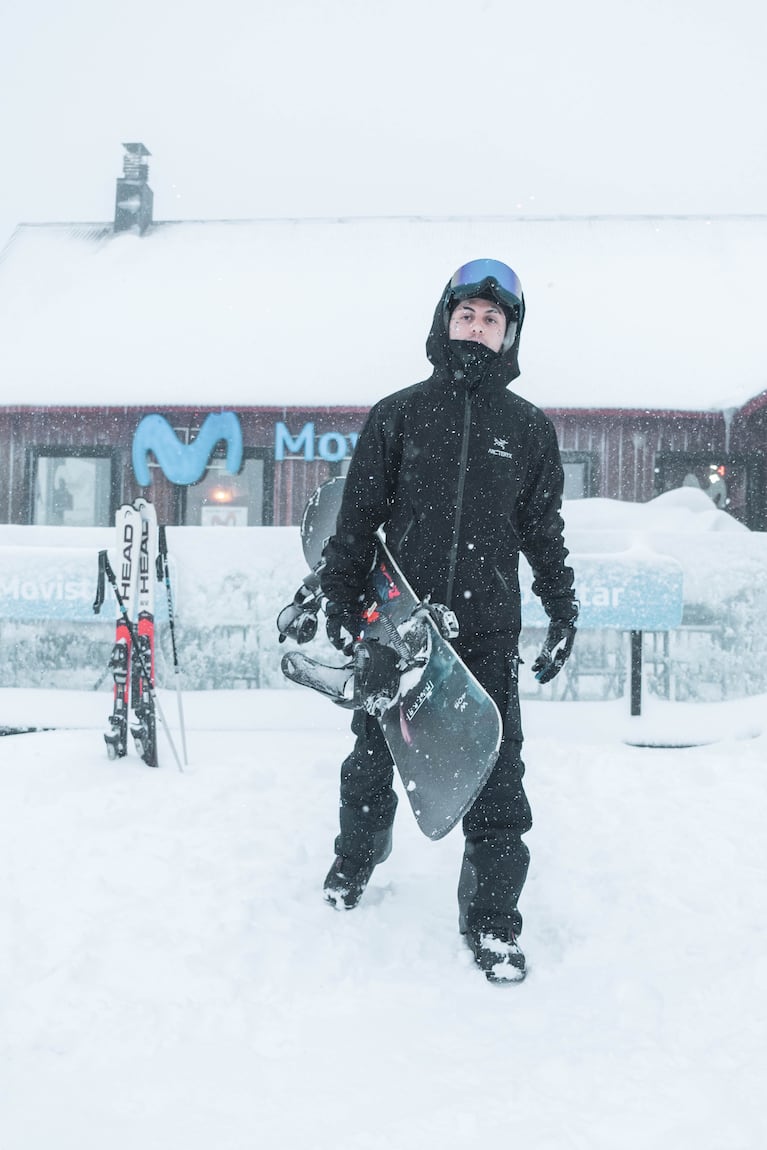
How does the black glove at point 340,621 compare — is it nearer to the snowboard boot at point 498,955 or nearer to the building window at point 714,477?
the snowboard boot at point 498,955

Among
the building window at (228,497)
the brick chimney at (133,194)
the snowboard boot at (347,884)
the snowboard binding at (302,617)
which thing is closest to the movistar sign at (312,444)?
the building window at (228,497)

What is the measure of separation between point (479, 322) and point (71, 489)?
11571 mm

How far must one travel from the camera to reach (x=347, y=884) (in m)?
2.91

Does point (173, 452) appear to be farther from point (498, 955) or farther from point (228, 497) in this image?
point (498, 955)

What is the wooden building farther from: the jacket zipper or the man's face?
the jacket zipper

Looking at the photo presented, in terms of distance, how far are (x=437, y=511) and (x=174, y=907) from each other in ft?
5.45

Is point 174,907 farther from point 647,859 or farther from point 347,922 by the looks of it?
→ point 647,859

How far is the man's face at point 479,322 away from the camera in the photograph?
9.04 ft

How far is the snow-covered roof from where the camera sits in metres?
11.8

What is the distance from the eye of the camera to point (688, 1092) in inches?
77.0

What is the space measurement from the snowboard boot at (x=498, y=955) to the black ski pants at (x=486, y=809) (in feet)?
0.07

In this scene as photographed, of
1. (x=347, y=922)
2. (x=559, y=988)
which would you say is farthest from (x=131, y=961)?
(x=559, y=988)

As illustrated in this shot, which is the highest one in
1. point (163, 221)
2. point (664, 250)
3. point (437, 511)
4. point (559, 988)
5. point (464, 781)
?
point (163, 221)

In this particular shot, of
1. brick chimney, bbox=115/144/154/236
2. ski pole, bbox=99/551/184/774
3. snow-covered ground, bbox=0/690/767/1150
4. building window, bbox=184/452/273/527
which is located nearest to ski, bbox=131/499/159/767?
ski pole, bbox=99/551/184/774
